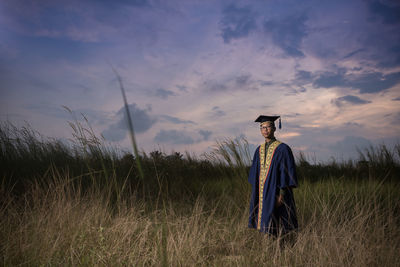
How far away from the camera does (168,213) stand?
502cm

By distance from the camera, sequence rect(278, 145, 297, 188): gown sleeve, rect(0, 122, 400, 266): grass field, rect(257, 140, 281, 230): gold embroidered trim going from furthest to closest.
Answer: rect(257, 140, 281, 230): gold embroidered trim → rect(278, 145, 297, 188): gown sleeve → rect(0, 122, 400, 266): grass field

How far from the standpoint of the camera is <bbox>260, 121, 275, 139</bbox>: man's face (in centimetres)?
406

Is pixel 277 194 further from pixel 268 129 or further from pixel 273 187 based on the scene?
pixel 268 129

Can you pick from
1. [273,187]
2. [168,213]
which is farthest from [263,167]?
[168,213]

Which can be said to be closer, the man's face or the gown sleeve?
the gown sleeve

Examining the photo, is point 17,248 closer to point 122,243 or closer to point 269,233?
point 122,243

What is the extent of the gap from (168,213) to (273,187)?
204cm

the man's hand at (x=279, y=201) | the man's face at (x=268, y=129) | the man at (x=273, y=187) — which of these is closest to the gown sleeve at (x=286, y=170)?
the man at (x=273, y=187)

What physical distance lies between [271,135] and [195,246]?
71.3 inches

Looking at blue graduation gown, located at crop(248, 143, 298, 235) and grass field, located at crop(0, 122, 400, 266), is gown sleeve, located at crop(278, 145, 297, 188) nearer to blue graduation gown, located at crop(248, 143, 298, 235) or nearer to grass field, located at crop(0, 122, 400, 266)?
blue graduation gown, located at crop(248, 143, 298, 235)

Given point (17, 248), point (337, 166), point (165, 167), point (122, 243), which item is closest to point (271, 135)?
point (122, 243)

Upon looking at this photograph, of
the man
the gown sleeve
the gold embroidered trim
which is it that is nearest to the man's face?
the man

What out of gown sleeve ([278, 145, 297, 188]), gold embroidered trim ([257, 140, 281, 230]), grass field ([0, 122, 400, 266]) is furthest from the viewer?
gold embroidered trim ([257, 140, 281, 230])

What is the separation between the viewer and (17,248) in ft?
10.7
